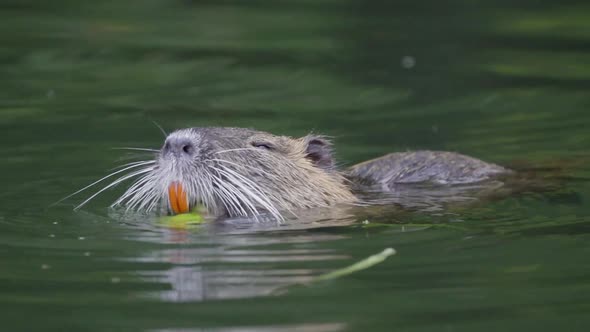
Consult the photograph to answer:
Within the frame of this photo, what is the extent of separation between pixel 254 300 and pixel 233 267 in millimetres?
537

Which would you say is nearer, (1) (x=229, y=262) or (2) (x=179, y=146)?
(1) (x=229, y=262)

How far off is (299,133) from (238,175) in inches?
102

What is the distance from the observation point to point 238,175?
19.9ft

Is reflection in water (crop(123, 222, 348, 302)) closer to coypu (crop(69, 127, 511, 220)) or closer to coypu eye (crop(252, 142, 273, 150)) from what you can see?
coypu (crop(69, 127, 511, 220))

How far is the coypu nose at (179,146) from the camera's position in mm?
5968

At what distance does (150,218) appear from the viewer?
620cm

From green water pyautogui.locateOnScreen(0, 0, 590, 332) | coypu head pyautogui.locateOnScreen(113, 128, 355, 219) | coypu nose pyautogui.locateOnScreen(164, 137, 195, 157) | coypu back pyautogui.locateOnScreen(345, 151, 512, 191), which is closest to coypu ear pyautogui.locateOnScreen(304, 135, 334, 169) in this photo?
coypu head pyautogui.locateOnScreen(113, 128, 355, 219)

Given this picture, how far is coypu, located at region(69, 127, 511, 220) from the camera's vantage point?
6031 millimetres

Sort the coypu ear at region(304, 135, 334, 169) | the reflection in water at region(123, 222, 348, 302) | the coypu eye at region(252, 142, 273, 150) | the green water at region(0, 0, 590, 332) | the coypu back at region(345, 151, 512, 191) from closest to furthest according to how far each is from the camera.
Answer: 1. the green water at region(0, 0, 590, 332)
2. the reflection in water at region(123, 222, 348, 302)
3. the coypu eye at region(252, 142, 273, 150)
4. the coypu ear at region(304, 135, 334, 169)
5. the coypu back at region(345, 151, 512, 191)

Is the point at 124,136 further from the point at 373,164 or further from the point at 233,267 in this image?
the point at 233,267

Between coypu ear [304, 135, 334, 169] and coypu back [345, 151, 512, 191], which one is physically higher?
coypu ear [304, 135, 334, 169]

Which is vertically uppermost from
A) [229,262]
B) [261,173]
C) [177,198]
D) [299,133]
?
[299,133]

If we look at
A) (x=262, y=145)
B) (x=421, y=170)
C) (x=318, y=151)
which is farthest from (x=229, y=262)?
(x=421, y=170)

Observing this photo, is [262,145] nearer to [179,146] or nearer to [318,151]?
[318,151]
